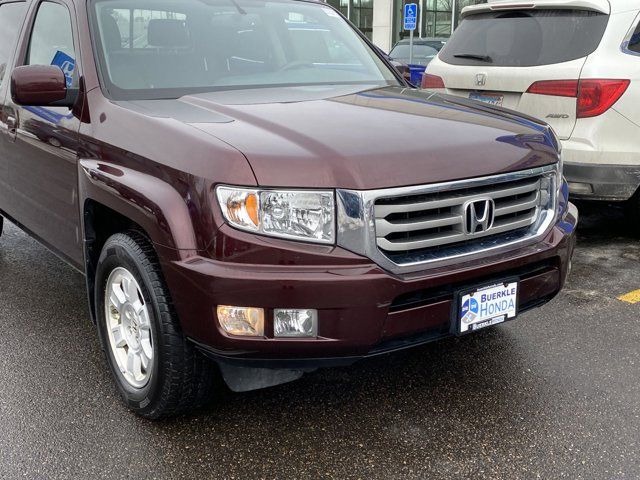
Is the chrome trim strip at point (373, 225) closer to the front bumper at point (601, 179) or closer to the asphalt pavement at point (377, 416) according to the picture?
the asphalt pavement at point (377, 416)

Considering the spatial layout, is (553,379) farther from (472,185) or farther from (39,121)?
(39,121)

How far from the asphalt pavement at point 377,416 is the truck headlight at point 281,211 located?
0.90m

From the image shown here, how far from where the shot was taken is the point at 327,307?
2355mm

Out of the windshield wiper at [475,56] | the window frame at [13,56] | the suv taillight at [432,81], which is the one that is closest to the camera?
the window frame at [13,56]

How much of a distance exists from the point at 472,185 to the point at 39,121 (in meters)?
2.25

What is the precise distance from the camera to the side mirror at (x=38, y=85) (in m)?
3.08

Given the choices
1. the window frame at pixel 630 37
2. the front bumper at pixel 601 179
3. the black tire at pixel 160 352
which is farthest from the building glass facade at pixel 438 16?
the black tire at pixel 160 352

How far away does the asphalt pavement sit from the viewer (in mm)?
2602

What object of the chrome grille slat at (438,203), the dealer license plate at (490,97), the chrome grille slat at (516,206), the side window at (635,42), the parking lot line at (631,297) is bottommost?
the parking lot line at (631,297)

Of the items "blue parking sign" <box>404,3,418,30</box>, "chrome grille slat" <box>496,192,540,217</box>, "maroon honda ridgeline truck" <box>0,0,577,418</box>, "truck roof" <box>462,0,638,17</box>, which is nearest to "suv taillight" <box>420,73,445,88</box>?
"truck roof" <box>462,0,638,17</box>

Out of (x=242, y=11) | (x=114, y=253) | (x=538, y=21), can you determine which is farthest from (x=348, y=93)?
(x=538, y=21)

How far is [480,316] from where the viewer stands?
2.68 meters

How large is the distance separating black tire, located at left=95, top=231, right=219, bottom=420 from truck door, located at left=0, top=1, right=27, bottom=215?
1.63 metres

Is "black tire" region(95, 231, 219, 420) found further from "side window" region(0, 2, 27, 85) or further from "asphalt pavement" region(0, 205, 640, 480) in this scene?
"side window" region(0, 2, 27, 85)
